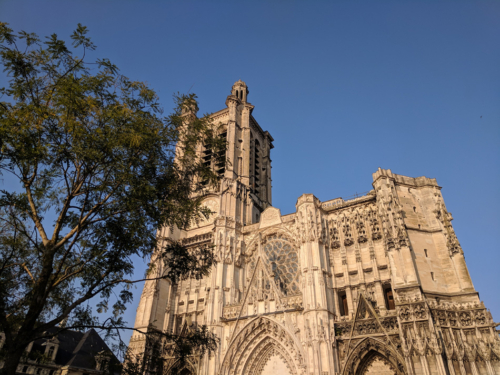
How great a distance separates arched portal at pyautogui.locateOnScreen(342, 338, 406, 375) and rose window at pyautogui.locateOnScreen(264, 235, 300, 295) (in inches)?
188

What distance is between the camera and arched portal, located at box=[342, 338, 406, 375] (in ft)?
56.3

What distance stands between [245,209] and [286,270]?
22.1ft

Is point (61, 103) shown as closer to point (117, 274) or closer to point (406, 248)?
point (117, 274)

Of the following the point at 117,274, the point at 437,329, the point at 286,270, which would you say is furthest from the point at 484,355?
the point at 117,274

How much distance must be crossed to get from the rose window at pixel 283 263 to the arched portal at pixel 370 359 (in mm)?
4787

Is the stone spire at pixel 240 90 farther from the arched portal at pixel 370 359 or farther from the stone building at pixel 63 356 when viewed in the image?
the arched portal at pixel 370 359

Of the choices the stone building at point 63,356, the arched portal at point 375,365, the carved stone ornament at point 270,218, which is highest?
the carved stone ornament at point 270,218

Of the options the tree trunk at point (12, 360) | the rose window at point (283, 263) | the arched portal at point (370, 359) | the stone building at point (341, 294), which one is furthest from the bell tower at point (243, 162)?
the tree trunk at point (12, 360)

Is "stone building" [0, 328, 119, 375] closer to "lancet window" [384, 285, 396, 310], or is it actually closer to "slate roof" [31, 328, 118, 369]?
"slate roof" [31, 328, 118, 369]

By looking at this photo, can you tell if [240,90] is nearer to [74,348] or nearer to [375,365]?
[74,348]

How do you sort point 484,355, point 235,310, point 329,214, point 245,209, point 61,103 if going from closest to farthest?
1. point 61,103
2. point 484,355
3. point 235,310
4. point 329,214
5. point 245,209

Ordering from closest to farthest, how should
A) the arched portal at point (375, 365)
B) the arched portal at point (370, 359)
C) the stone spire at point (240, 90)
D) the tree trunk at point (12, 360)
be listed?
the tree trunk at point (12, 360)
the arched portal at point (370, 359)
the arched portal at point (375, 365)
the stone spire at point (240, 90)

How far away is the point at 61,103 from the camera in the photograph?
949cm

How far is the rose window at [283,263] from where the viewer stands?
72.2 feet
